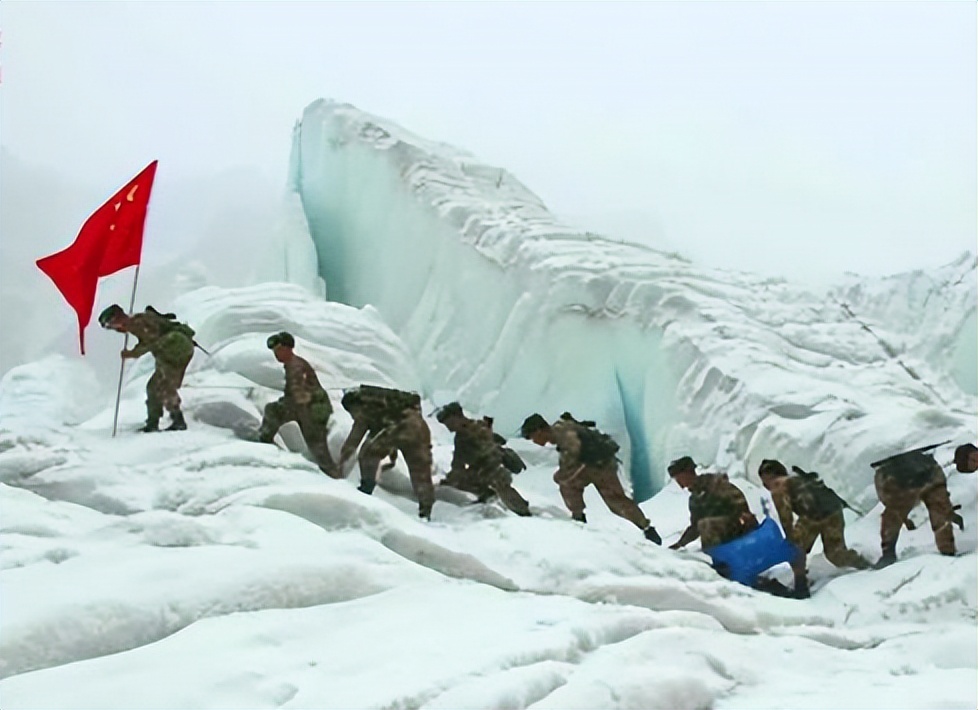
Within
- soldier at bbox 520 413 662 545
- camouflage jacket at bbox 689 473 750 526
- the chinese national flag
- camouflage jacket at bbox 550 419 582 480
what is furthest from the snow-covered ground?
the chinese national flag

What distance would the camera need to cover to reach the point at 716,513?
246 inches

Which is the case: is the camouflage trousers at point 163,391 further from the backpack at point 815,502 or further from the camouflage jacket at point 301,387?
the backpack at point 815,502

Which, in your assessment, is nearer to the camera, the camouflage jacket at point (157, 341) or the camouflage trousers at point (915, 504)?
the camouflage trousers at point (915, 504)

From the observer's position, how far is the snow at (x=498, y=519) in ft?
12.0

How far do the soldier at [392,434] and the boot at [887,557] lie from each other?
282 cm

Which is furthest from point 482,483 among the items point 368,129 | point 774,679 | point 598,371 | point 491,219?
point 368,129

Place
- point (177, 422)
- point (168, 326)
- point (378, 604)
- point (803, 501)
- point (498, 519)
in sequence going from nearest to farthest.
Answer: point (378, 604)
point (498, 519)
point (803, 501)
point (177, 422)
point (168, 326)

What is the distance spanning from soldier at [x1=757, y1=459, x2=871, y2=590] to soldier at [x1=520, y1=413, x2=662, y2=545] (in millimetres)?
1025

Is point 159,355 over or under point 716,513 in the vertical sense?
over

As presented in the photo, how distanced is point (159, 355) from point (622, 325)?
556 centimetres

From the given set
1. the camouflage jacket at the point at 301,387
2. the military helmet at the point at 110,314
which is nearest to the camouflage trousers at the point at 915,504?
the camouflage jacket at the point at 301,387

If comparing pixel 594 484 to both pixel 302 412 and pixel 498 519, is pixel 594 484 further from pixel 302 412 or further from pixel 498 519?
pixel 302 412

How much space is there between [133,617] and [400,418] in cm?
253

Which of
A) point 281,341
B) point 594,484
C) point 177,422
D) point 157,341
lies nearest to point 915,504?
point 594,484
